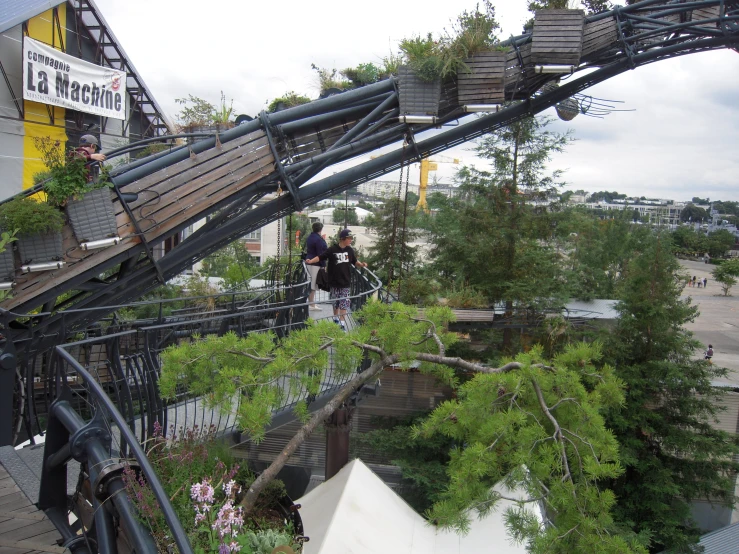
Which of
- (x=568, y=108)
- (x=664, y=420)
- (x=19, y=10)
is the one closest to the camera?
(x=568, y=108)

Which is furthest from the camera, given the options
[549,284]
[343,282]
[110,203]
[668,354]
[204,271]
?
[204,271]

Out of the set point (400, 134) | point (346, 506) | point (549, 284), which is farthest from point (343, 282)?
point (549, 284)

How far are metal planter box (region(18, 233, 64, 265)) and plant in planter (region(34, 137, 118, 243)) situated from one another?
22 cm

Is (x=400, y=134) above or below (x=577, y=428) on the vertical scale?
above

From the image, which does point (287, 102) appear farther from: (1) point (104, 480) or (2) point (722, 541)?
(2) point (722, 541)

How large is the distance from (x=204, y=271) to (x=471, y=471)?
21.1 m

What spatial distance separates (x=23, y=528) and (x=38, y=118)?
14709mm

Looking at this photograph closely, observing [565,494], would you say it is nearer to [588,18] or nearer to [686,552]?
[588,18]

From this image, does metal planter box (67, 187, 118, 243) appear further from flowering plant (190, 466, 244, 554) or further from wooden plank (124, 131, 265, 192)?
flowering plant (190, 466, 244, 554)

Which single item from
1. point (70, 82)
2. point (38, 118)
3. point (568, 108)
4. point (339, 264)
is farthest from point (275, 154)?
point (70, 82)

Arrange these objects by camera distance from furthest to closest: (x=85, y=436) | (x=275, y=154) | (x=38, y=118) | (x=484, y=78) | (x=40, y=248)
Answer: (x=38, y=118), (x=484, y=78), (x=275, y=154), (x=40, y=248), (x=85, y=436)

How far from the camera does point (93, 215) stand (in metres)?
6.07

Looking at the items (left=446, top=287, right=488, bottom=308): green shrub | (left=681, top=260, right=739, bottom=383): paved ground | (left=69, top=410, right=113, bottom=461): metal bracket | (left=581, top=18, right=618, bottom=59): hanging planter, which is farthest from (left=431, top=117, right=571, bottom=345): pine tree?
(left=69, top=410, right=113, bottom=461): metal bracket

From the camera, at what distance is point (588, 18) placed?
7910 mm
